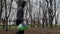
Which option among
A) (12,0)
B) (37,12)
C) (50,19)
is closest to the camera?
(12,0)

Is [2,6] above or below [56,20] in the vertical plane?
above

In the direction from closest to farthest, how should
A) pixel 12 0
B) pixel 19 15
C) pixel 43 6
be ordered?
1. pixel 19 15
2. pixel 12 0
3. pixel 43 6

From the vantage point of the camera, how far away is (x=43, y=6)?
84.4 feet

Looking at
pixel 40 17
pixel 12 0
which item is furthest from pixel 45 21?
pixel 12 0

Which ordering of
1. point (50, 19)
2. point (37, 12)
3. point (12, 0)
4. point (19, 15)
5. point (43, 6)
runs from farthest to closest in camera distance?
point (37, 12), point (43, 6), point (50, 19), point (12, 0), point (19, 15)

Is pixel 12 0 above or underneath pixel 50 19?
above

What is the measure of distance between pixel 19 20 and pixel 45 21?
24.2m

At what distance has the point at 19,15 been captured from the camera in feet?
7.08

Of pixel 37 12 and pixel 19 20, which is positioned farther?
pixel 37 12

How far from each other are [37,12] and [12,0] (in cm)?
690

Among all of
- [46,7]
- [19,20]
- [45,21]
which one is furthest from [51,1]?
[19,20]

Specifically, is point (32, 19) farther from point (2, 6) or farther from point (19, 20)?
point (19, 20)

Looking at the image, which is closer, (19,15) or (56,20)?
(19,15)

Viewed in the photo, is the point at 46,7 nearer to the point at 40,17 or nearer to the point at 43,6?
the point at 43,6
